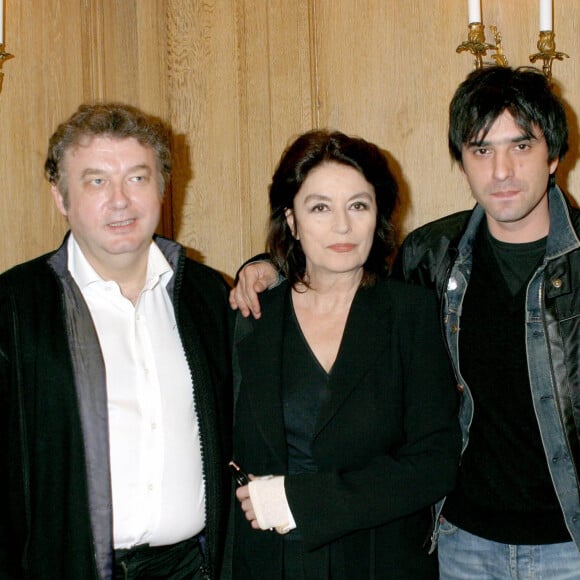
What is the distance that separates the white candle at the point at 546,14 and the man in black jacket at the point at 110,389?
119 centimetres

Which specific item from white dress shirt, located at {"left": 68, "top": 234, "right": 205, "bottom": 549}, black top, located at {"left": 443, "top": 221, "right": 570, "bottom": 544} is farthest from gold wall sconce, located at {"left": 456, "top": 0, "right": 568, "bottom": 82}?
white dress shirt, located at {"left": 68, "top": 234, "right": 205, "bottom": 549}

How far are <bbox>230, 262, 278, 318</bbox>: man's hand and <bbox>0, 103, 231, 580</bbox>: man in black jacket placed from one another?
0.10 m

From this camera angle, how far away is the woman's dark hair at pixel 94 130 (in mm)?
1873

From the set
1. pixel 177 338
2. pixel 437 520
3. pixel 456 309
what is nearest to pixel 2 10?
pixel 177 338

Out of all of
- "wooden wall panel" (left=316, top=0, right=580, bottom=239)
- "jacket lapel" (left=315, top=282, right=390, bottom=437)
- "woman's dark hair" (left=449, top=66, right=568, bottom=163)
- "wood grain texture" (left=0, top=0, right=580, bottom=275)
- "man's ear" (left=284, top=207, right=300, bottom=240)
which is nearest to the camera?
"jacket lapel" (left=315, top=282, right=390, bottom=437)

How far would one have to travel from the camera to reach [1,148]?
2.14 m

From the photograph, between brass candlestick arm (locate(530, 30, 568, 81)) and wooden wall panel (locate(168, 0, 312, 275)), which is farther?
wooden wall panel (locate(168, 0, 312, 275))

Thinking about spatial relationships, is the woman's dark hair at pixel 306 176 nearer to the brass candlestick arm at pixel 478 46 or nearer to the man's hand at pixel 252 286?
the man's hand at pixel 252 286

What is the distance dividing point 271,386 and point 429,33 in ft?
4.58

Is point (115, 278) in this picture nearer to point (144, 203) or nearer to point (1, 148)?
point (144, 203)

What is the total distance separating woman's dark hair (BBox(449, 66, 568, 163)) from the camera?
1952mm

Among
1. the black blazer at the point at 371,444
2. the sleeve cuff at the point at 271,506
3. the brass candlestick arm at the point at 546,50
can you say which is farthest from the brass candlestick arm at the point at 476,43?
the sleeve cuff at the point at 271,506

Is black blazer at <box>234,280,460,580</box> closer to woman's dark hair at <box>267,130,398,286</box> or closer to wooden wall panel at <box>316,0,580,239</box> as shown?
woman's dark hair at <box>267,130,398,286</box>

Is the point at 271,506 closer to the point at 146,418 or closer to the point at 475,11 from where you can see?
the point at 146,418
